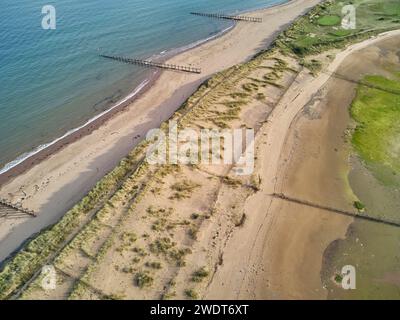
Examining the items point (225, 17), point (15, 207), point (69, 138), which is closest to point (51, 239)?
point (15, 207)

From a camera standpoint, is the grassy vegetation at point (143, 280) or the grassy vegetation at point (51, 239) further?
the grassy vegetation at point (51, 239)

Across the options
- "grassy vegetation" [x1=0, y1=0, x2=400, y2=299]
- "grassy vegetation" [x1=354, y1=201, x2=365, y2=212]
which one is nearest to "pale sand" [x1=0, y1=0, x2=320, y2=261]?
"grassy vegetation" [x1=0, y1=0, x2=400, y2=299]

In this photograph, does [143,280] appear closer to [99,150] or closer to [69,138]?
[99,150]

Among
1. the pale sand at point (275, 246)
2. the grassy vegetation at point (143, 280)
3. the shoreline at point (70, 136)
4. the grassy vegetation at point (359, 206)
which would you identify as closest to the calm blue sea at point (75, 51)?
the shoreline at point (70, 136)

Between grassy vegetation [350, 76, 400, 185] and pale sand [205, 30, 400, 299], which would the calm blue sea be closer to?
pale sand [205, 30, 400, 299]

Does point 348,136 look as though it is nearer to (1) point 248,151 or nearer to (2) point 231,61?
(1) point 248,151

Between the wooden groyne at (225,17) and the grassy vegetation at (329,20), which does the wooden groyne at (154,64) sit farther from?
the grassy vegetation at (329,20)

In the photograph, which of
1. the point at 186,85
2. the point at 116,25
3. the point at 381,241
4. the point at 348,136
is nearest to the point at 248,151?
the point at 348,136
